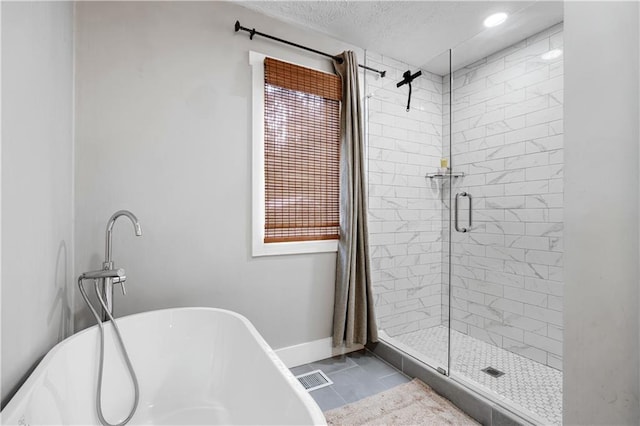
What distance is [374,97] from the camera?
2689 millimetres

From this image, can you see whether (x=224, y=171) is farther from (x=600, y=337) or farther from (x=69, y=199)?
(x=600, y=337)

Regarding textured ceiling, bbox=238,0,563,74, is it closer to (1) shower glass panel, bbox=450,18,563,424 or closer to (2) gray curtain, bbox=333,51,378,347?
(1) shower glass panel, bbox=450,18,563,424

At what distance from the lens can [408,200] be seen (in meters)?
2.76

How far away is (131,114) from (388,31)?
6.45 ft

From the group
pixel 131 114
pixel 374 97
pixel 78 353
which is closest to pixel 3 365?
pixel 78 353

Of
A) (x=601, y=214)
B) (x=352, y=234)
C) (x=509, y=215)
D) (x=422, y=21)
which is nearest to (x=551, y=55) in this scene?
(x=422, y=21)

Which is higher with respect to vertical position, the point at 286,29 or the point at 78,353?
the point at 286,29

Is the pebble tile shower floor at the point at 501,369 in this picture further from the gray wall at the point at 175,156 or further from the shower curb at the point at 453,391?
the gray wall at the point at 175,156

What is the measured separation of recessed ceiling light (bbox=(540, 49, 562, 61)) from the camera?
2150 millimetres

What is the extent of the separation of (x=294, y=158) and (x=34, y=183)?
1.45m

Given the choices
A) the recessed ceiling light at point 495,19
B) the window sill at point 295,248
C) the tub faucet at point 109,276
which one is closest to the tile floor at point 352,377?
the window sill at point 295,248

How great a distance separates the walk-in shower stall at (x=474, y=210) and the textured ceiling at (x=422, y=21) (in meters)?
0.05

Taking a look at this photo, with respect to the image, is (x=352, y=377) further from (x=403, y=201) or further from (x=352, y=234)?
(x=403, y=201)

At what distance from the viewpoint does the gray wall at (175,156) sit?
1686 mm
